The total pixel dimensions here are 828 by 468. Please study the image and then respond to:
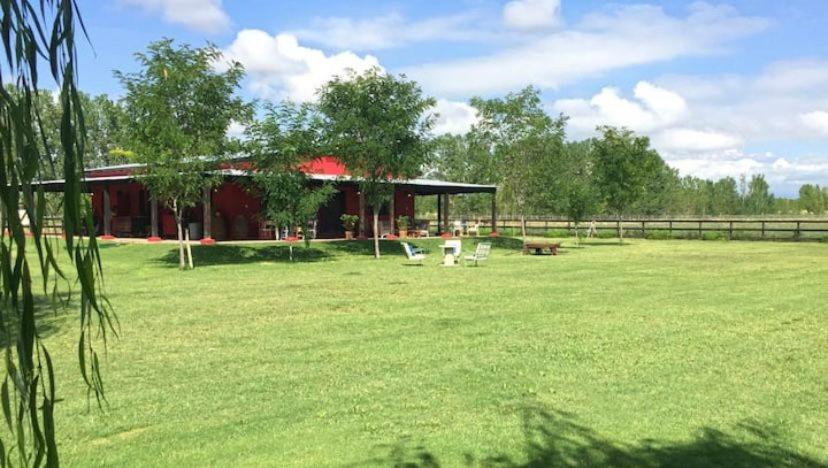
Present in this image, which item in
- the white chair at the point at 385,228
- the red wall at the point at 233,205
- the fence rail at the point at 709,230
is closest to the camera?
the red wall at the point at 233,205

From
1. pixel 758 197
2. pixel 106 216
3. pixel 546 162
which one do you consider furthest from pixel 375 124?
pixel 758 197

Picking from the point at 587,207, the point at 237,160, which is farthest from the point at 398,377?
the point at 587,207

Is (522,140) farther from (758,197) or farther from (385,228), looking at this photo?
(758,197)

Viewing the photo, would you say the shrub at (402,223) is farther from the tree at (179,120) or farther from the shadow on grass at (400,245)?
the tree at (179,120)

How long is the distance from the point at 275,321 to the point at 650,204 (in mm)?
75281

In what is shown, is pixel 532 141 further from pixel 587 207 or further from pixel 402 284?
pixel 402 284

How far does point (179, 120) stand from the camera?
1898 cm

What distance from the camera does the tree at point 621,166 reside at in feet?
111

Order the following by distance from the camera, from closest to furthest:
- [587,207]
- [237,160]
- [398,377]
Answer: [398,377] → [237,160] → [587,207]

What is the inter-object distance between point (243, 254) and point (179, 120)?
17.1 ft

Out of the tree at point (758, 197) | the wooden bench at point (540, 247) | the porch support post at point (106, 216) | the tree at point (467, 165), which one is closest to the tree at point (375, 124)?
the tree at point (467, 165)

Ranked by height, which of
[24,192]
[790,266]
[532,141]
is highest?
[532,141]

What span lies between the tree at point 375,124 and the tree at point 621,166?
13.4 meters

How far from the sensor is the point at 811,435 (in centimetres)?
476
